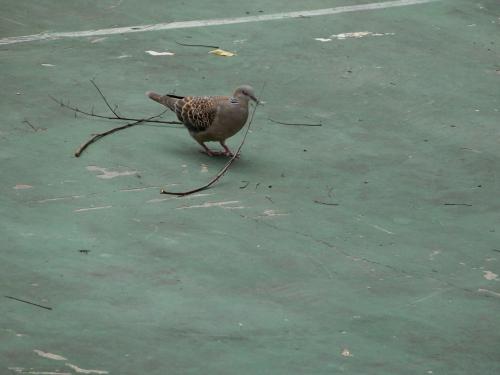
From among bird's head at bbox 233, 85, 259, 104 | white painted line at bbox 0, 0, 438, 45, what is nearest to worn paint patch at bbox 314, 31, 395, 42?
white painted line at bbox 0, 0, 438, 45

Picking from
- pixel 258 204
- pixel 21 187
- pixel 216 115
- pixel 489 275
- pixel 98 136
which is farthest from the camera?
pixel 98 136

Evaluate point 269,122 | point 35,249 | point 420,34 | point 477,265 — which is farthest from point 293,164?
point 420,34

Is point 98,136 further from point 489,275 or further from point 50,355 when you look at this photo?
point 50,355

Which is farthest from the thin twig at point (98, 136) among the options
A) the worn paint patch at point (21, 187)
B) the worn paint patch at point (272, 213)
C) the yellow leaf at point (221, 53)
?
the yellow leaf at point (221, 53)

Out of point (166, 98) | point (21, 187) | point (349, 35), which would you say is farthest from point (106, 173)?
point (349, 35)

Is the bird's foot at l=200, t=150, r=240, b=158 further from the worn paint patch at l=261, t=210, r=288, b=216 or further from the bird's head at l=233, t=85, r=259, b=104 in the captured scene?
the worn paint patch at l=261, t=210, r=288, b=216

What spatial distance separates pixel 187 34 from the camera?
36.1 feet

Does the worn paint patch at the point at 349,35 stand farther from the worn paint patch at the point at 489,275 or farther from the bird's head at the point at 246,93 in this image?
the worn paint patch at the point at 489,275

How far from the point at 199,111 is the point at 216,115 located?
151 mm

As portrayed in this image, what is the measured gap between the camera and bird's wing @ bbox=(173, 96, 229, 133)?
8180mm

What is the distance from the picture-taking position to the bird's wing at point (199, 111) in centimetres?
818

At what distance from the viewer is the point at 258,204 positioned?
7.56 metres

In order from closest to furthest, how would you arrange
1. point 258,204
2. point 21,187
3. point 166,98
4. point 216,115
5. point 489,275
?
point 489,275 < point 21,187 < point 258,204 < point 216,115 < point 166,98

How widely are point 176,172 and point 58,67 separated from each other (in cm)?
235
